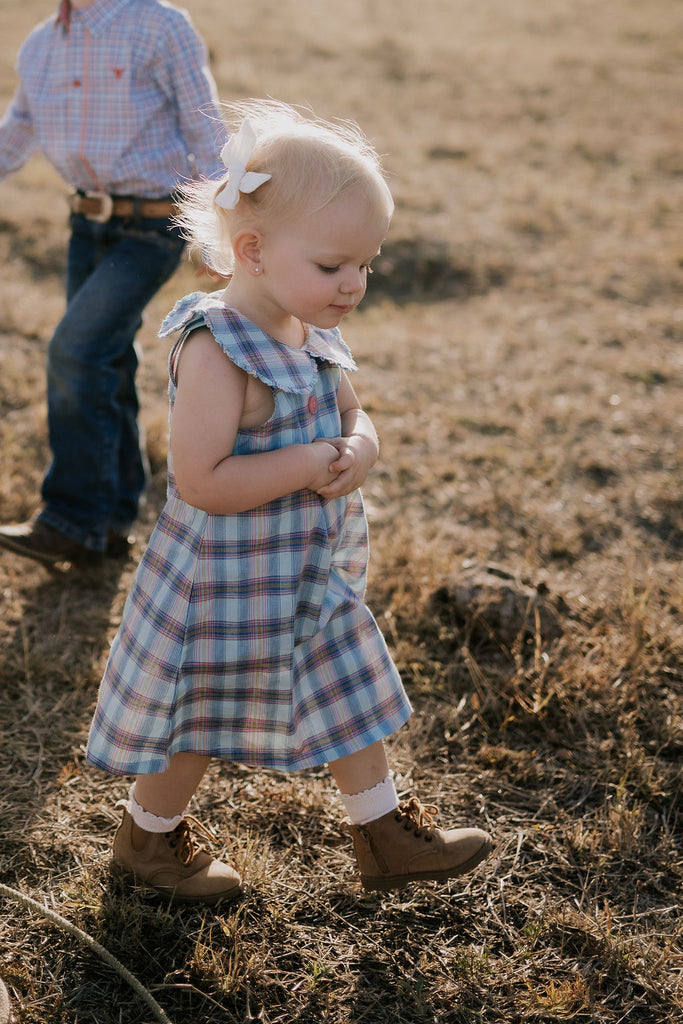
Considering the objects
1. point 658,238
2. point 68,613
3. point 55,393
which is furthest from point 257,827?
point 658,238

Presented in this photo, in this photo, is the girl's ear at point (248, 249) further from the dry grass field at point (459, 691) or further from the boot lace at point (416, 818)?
the dry grass field at point (459, 691)

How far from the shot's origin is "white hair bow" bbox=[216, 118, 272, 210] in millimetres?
1658

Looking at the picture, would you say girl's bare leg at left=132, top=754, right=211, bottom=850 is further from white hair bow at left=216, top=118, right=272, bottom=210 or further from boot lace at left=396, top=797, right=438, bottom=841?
white hair bow at left=216, top=118, right=272, bottom=210

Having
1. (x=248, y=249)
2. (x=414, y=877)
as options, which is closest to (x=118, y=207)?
(x=248, y=249)

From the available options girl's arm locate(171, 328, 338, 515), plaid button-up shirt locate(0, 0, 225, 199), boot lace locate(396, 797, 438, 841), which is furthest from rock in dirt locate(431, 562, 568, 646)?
plaid button-up shirt locate(0, 0, 225, 199)

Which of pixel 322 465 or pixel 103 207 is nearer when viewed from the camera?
pixel 322 465

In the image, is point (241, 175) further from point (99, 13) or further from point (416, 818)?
point (99, 13)

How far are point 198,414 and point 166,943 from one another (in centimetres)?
114

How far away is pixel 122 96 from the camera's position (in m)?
3.01

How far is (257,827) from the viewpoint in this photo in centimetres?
235

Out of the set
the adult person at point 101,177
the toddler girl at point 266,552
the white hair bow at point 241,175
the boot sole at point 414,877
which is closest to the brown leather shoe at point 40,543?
the adult person at point 101,177

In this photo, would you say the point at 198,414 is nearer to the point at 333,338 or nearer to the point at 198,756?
the point at 333,338

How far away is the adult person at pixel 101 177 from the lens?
3.02m

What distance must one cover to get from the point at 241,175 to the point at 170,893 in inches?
59.1
